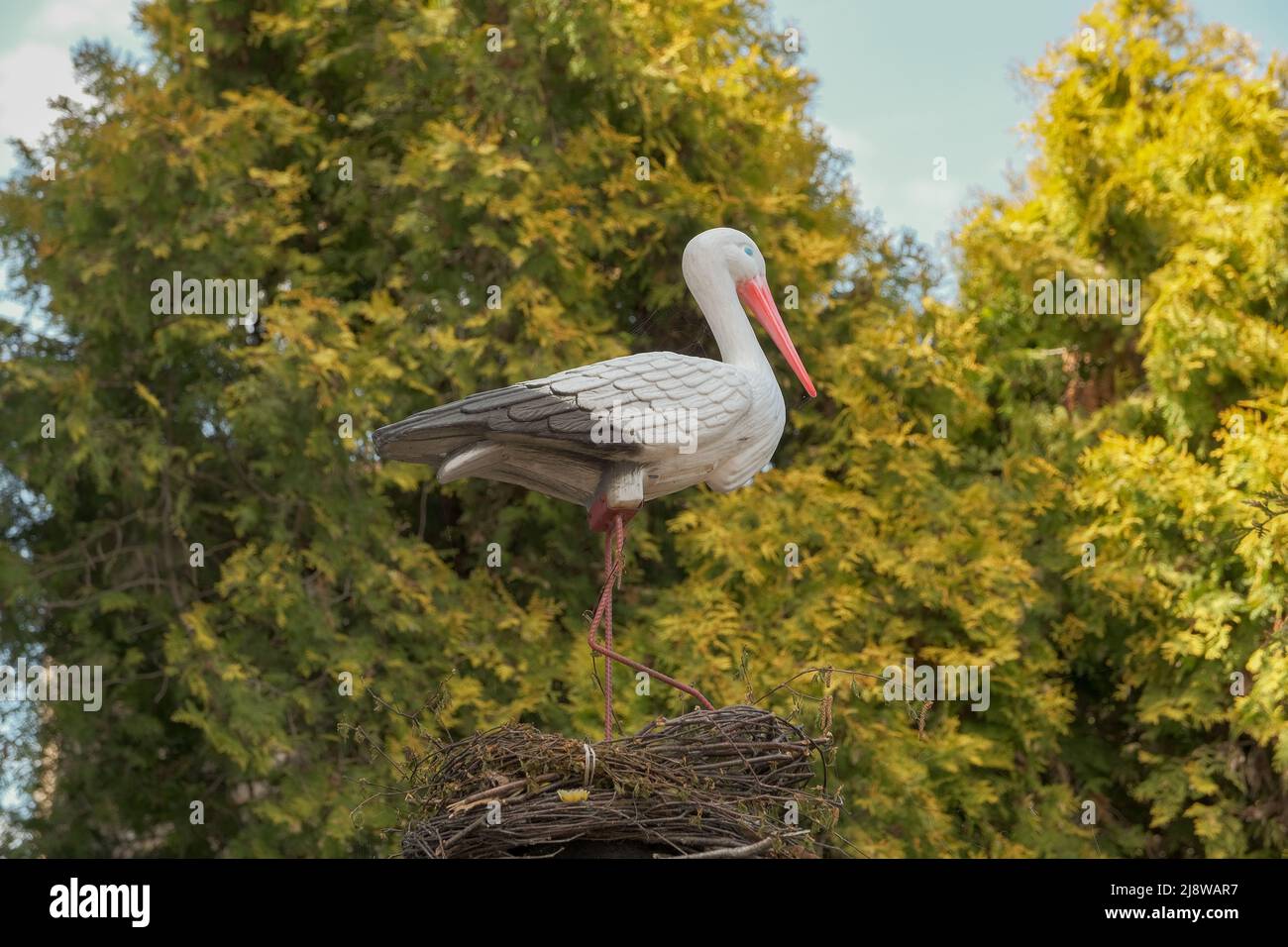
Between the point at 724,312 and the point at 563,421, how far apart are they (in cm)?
77

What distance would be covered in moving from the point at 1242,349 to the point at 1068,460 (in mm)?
1399

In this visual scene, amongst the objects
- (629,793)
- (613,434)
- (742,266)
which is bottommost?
(629,793)

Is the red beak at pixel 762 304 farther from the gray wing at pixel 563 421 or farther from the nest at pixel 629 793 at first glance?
the nest at pixel 629 793

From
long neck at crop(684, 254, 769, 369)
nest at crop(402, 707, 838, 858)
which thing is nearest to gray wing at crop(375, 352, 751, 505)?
long neck at crop(684, 254, 769, 369)

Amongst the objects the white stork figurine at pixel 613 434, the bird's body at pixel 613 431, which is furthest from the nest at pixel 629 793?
the bird's body at pixel 613 431

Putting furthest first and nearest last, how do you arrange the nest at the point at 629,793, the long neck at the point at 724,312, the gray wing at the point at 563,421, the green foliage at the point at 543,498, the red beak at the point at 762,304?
the green foliage at the point at 543,498 → the red beak at the point at 762,304 → the long neck at the point at 724,312 → the gray wing at the point at 563,421 → the nest at the point at 629,793

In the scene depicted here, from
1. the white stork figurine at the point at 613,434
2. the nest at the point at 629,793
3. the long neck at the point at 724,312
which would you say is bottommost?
the nest at the point at 629,793

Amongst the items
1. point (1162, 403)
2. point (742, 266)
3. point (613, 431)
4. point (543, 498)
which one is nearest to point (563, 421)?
point (613, 431)

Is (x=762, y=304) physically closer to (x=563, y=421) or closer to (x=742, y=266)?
(x=742, y=266)

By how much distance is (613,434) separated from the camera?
3994 mm

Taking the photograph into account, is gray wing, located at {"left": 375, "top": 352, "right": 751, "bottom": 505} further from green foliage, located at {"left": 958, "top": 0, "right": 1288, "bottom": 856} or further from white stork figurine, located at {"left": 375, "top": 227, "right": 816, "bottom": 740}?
green foliage, located at {"left": 958, "top": 0, "right": 1288, "bottom": 856}

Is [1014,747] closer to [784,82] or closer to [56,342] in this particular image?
[784,82]

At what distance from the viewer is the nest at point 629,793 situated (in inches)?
136

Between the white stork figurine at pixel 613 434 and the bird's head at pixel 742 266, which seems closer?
the white stork figurine at pixel 613 434
